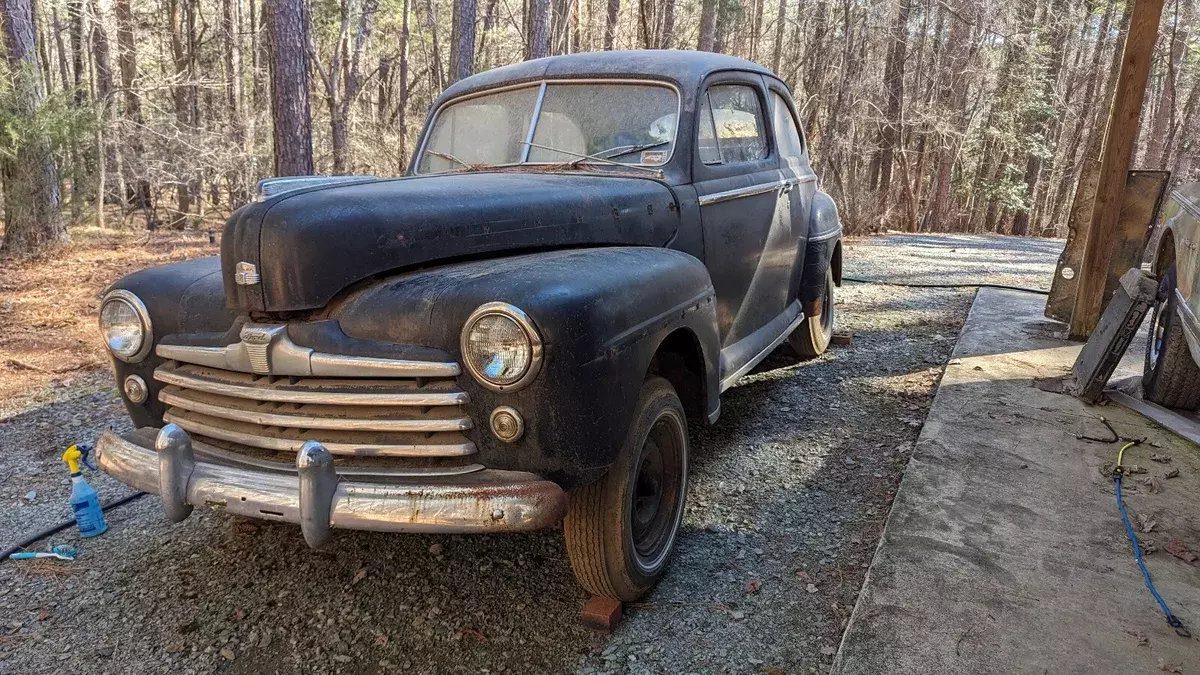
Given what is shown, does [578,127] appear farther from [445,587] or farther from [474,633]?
[474,633]

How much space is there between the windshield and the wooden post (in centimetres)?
379

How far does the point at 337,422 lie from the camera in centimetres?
212

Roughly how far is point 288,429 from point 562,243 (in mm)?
1158

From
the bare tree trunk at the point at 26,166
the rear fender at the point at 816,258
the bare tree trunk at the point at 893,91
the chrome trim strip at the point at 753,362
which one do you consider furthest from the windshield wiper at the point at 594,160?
the bare tree trunk at the point at 893,91

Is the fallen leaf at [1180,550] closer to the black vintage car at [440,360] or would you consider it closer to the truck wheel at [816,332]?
the black vintage car at [440,360]

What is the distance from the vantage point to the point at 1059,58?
69.1ft

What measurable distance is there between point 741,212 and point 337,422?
2.37m

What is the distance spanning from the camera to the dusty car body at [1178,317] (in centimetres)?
372

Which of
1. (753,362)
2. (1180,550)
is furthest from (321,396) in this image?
(1180,550)

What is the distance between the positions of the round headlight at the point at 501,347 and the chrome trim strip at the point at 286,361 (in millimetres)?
77

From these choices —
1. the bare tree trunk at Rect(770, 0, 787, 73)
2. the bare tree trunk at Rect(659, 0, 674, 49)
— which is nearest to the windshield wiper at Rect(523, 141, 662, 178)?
the bare tree trunk at Rect(659, 0, 674, 49)

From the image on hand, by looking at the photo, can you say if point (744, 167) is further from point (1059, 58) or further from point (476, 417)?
point (1059, 58)

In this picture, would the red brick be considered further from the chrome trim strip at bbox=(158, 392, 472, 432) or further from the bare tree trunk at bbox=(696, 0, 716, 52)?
the bare tree trunk at bbox=(696, 0, 716, 52)

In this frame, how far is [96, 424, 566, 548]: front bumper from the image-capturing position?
1968 millimetres
